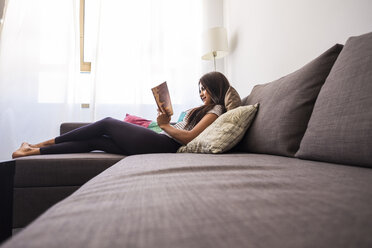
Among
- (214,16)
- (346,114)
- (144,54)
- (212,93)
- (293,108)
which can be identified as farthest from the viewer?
(214,16)

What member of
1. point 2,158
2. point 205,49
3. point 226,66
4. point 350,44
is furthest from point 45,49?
point 350,44

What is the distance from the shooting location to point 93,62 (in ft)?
9.32

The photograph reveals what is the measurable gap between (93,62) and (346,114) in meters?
2.71

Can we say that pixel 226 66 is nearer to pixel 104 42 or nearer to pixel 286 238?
pixel 104 42

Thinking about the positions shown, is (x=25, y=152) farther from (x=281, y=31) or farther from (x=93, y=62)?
(x=281, y=31)

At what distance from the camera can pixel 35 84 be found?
104 inches

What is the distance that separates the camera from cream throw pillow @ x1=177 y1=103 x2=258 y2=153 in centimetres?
116

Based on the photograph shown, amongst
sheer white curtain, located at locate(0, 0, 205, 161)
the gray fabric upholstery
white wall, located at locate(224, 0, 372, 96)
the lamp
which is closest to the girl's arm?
the gray fabric upholstery

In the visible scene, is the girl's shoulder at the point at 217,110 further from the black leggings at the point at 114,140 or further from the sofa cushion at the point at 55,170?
the sofa cushion at the point at 55,170

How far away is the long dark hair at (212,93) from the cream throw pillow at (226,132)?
13.2 inches

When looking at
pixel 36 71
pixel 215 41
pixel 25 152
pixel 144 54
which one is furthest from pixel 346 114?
pixel 36 71

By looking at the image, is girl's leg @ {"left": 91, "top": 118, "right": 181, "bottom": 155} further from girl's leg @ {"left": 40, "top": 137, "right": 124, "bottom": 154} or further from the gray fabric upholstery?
the gray fabric upholstery

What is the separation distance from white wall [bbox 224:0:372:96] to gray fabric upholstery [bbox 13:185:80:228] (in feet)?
5.26

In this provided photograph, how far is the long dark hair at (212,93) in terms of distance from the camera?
63.2 inches
